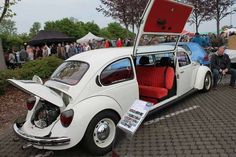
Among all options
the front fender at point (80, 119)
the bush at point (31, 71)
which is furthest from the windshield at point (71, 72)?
the bush at point (31, 71)

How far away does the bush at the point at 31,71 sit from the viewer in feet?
33.2

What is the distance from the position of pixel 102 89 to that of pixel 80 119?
2.81 feet

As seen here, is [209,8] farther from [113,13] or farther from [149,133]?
[149,133]

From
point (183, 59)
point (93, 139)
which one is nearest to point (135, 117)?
point (93, 139)

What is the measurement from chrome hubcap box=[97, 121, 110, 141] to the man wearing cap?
17.6ft

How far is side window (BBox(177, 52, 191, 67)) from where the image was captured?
27.0ft

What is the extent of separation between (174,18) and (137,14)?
17.5 m

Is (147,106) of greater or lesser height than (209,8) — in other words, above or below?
below

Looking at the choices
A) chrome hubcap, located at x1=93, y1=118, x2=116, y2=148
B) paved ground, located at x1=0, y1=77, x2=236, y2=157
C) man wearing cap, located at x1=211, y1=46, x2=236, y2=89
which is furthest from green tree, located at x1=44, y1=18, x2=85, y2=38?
chrome hubcap, located at x1=93, y1=118, x2=116, y2=148

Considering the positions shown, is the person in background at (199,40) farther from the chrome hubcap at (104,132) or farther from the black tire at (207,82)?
the chrome hubcap at (104,132)

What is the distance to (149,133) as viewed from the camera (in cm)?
628

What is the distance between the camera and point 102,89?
5723 mm

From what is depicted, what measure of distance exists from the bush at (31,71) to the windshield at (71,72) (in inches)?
160

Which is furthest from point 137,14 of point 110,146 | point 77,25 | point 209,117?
point 77,25
